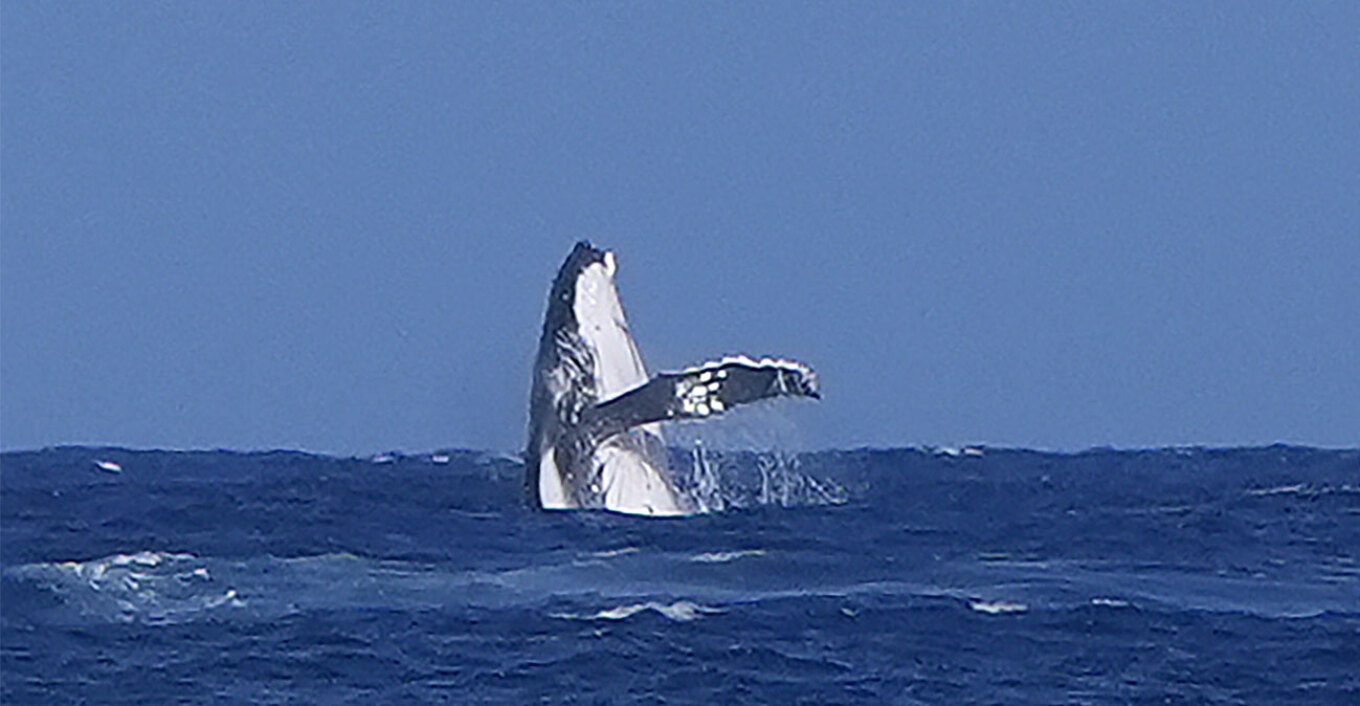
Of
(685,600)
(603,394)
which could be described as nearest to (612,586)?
(685,600)

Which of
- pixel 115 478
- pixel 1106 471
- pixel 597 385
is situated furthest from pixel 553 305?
pixel 1106 471

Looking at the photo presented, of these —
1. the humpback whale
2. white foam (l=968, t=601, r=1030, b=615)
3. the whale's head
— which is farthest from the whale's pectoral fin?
white foam (l=968, t=601, r=1030, b=615)

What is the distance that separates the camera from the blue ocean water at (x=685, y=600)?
17.6 m

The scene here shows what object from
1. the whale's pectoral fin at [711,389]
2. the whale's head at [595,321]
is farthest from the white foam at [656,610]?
the whale's head at [595,321]

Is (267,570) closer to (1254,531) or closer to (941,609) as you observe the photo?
(941,609)

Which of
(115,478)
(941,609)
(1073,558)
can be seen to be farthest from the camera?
(115,478)

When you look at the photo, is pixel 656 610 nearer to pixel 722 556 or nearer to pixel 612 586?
pixel 612 586

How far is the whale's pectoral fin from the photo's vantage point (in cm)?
2605

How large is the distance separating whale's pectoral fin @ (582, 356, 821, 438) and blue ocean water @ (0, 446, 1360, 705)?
48.6 inches

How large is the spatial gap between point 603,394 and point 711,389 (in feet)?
4.94

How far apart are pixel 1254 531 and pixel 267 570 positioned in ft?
38.9

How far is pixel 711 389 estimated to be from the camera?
85.8 ft

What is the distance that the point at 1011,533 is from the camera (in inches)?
1171

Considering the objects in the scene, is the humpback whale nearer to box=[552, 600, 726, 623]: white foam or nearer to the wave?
the wave
